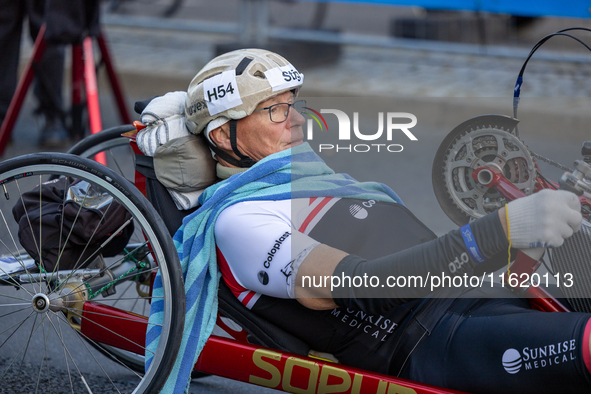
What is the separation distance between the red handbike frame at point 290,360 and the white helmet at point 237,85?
29 centimetres

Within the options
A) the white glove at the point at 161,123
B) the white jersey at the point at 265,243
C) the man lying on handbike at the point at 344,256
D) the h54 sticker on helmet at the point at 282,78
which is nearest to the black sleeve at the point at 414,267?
the man lying on handbike at the point at 344,256

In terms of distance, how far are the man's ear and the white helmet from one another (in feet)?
0.08

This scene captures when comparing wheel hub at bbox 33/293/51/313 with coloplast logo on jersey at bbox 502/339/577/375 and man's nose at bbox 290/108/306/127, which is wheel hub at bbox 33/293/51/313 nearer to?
man's nose at bbox 290/108/306/127

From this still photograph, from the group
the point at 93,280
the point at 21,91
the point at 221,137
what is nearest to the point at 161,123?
the point at 221,137

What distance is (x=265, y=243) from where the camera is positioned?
1856mm

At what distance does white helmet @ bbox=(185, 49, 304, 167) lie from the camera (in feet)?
6.87

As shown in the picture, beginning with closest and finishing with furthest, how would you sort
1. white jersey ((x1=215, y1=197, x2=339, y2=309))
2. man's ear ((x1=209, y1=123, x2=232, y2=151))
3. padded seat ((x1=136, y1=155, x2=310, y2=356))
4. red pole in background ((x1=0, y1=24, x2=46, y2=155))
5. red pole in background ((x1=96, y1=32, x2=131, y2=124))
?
white jersey ((x1=215, y1=197, x2=339, y2=309)) < padded seat ((x1=136, y1=155, x2=310, y2=356)) < man's ear ((x1=209, y1=123, x2=232, y2=151)) < red pole in background ((x1=0, y1=24, x2=46, y2=155)) < red pole in background ((x1=96, y1=32, x2=131, y2=124))

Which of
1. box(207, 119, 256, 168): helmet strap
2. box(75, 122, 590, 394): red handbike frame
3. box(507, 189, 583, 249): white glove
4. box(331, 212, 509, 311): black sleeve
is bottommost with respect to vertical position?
box(75, 122, 590, 394): red handbike frame

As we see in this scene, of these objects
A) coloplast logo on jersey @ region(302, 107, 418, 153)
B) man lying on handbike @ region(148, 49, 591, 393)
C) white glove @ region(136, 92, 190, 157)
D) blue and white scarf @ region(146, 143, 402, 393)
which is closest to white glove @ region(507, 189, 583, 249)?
man lying on handbike @ region(148, 49, 591, 393)

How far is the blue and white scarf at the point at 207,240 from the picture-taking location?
2.02 meters

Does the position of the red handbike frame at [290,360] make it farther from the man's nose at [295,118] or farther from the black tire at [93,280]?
the man's nose at [295,118]

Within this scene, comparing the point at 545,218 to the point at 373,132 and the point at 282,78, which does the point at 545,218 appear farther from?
the point at 282,78

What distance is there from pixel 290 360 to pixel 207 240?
0.45 metres

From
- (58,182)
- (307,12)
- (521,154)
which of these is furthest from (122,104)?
(307,12)
